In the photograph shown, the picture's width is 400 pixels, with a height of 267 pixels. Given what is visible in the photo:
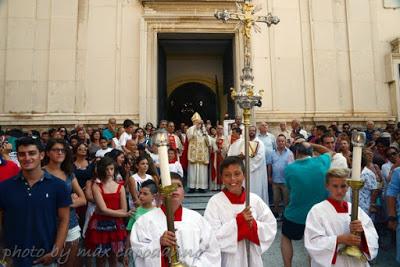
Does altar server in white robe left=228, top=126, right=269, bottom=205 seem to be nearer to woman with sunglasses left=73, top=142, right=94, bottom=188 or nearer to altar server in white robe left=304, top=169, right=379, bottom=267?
woman with sunglasses left=73, top=142, right=94, bottom=188

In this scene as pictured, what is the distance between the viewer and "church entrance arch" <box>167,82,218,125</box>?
16078 mm

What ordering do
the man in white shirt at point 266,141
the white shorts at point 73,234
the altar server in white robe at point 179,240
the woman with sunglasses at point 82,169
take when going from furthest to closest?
1. the man in white shirt at point 266,141
2. the woman with sunglasses at point 82,169
3. the white shorts at point 73,234
4. the altar server in white robe at point 179,240

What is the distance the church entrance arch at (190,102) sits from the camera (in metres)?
16.1

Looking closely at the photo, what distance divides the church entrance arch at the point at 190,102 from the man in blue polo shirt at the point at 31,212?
1299 centimetres

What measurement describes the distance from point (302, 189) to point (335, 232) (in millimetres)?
1139

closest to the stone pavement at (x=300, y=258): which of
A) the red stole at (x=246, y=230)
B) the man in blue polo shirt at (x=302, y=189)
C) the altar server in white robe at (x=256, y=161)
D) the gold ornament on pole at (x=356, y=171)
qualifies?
the man in blue polo shirt at (x=302, y=189)

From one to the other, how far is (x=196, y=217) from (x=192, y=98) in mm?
13499

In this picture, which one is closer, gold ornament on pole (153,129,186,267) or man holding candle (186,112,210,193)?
gold ornament on pole (153,129,186,267)

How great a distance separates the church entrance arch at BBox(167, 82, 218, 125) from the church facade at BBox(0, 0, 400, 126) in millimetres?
3512

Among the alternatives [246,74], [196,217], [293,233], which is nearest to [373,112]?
[293,233]

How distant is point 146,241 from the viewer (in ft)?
9.17

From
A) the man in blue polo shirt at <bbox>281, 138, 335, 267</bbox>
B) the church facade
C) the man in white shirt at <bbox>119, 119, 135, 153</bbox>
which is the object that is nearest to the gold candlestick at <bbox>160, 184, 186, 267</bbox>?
the man in blue polo shirt at <bbox>281, 138, 335, 267</bbox>

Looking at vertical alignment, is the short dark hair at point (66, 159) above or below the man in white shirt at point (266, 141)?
below

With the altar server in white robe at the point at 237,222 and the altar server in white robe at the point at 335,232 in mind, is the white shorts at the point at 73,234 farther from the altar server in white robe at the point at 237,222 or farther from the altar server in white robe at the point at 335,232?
the altar server in white robe at the point at 335,232
